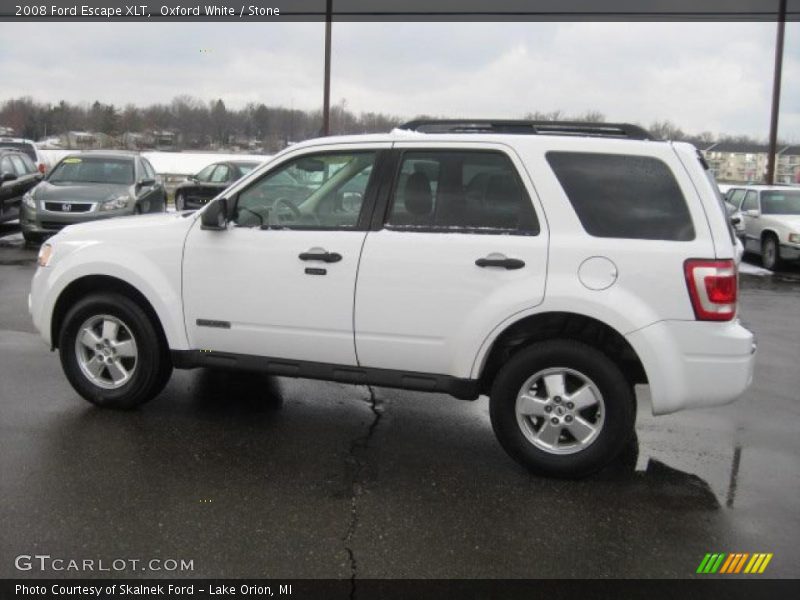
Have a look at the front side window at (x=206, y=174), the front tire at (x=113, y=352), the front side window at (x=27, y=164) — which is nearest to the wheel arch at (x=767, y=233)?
the front tire at (x=113, y=352)

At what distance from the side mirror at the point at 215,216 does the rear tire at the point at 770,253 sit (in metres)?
12.3

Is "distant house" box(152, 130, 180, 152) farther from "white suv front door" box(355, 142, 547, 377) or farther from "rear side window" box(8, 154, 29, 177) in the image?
"white suv front door" box(355, 142, 547, 377)

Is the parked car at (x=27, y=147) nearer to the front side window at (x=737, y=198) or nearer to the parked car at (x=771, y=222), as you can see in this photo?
the front side window at (x=737, y=198)

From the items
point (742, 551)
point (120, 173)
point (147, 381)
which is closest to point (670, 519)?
point (742, 551)

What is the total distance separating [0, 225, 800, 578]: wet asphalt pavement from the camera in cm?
334

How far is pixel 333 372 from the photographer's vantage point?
181 inches

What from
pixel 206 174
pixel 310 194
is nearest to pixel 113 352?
pixel 310 194

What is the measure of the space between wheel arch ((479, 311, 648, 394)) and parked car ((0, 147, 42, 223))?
45.5 feet

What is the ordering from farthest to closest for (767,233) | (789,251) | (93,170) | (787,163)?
(787,163), (93,170), (767,233), (789,251)

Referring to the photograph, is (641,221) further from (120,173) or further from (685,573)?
(120,173)

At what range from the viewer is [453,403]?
18.6 ft

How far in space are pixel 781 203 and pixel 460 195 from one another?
12913 mm

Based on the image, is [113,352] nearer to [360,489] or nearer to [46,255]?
[46,255]
